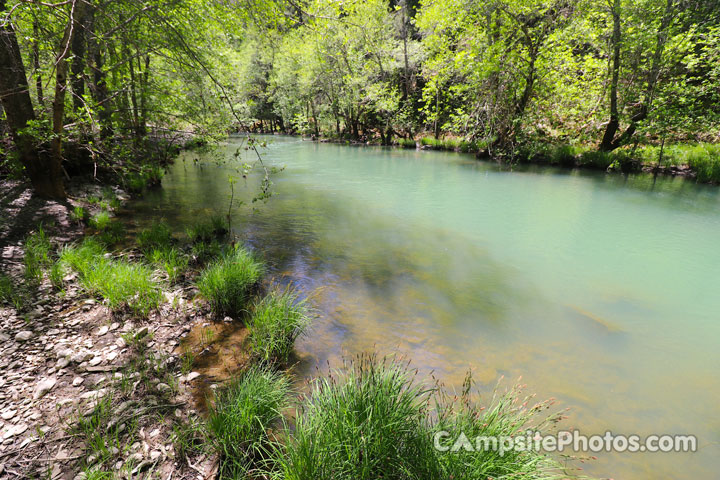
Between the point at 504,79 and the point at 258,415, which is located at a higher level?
the point at 504,79

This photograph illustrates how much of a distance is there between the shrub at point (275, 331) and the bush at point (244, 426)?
90 cm

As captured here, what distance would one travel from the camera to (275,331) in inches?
158

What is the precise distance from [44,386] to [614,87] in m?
24.6

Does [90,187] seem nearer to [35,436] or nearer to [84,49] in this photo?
[84,49]

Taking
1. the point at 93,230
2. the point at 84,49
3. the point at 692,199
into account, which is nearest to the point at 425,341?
the point at 93,230

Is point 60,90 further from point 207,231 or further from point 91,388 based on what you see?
point 91,388

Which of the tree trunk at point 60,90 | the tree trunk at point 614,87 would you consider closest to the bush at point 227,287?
the tree trunk at point 60,90

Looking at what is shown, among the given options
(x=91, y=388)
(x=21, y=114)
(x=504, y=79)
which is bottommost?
(x=91, y=388)

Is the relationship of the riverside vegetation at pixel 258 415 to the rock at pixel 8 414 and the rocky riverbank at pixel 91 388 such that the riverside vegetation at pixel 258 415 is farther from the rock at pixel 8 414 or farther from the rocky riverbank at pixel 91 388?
the rock at pixel 8 414

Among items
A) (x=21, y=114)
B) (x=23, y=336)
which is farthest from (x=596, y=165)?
(x=21, y=114)

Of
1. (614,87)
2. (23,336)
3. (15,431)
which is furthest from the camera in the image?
(614,87)

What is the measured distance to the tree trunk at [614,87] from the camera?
16828 mm

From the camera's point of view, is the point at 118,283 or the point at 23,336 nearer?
the point at 23,336

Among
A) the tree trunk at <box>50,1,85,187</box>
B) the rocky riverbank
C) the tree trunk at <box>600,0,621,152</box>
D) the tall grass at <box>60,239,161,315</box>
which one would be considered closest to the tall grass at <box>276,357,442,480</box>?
the rocky riverbank
